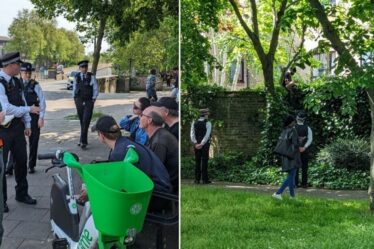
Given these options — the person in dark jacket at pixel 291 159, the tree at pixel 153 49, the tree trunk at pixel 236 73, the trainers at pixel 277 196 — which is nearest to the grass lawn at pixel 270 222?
the trainers at pixel 277 196

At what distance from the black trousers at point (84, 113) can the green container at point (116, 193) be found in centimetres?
16

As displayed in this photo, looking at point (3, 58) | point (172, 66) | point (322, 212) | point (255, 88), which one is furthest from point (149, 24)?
point (322, 212)

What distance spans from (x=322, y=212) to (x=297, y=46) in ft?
2.40

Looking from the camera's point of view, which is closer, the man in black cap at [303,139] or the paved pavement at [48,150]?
the paved pavement at [48,150]

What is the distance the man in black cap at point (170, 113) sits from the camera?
0.96 metres

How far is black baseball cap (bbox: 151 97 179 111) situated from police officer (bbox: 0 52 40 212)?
254mm

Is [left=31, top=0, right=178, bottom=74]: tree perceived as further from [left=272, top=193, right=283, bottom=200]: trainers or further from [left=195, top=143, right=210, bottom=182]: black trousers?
[left=272, top=193, right=283, bottom=200]: trainers

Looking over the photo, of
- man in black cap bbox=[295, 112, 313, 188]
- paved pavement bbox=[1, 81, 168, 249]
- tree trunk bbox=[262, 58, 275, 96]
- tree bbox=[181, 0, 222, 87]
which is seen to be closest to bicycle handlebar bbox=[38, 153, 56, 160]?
paved pavement bbox=[1, 81, 168, 249]

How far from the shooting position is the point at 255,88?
1492mm

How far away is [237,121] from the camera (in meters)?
1.50

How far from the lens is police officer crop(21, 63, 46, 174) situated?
2.97 feet

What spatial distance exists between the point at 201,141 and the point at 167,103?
360 mm

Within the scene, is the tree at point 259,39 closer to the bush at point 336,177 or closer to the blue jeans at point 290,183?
the blue jeans at point 290,183

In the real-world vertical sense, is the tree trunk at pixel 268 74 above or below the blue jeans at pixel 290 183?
above
